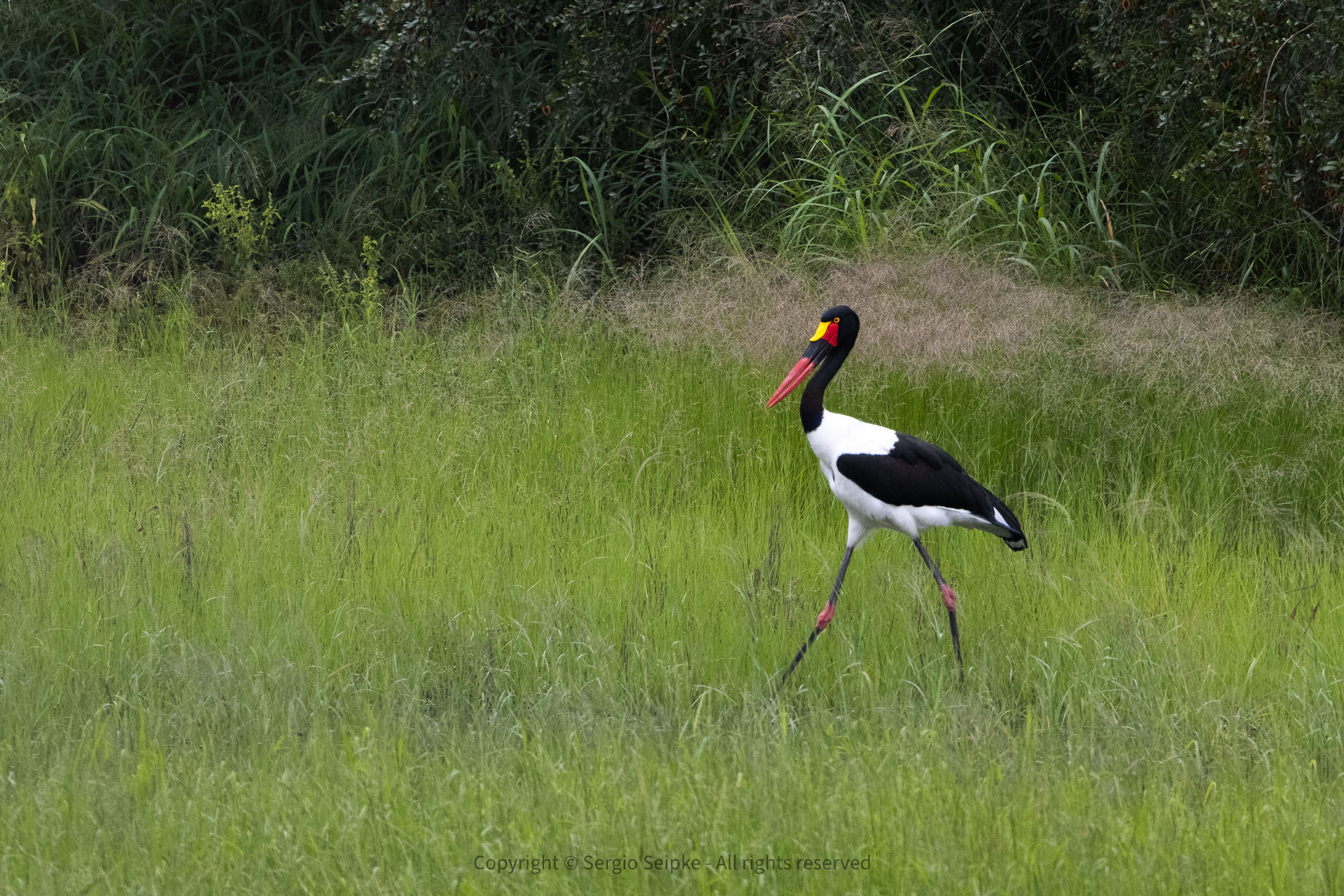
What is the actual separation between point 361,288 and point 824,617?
14.5 feet

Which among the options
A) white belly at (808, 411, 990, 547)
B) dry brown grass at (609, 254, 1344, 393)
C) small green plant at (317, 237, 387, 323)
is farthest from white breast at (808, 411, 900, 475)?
small green plant at (317, 237, 387, 323)

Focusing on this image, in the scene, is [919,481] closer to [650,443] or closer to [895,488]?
[895,488]

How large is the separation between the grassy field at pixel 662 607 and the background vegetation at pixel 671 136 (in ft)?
3.06

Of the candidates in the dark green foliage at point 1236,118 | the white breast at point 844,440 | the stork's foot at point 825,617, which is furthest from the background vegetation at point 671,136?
the stork's foot at point 825,617

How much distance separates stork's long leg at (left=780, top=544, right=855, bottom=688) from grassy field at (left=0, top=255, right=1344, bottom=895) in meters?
0.06

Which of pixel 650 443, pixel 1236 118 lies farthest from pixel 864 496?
pixel 1236 118

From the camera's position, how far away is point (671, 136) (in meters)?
7.29

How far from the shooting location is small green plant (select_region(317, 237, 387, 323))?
19.9ft

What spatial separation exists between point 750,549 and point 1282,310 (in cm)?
280

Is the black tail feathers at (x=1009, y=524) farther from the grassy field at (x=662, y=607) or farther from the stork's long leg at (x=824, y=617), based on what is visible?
the stork's long leg at (x=824, y=617)

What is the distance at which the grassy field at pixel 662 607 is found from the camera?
2.42 m

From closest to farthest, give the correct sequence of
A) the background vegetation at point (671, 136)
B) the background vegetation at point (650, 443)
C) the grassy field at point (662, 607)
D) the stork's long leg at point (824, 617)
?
1. the grassy field at point (662, 607)
2. the background vegetation at point (650, 443)
3. the stork's long leg at point (824, 617)
4. the background vegetation at point (671, 136)

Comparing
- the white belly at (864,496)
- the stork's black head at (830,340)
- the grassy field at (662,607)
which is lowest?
the grassy field at (662,607)

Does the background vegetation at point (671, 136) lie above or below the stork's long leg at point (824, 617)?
above
